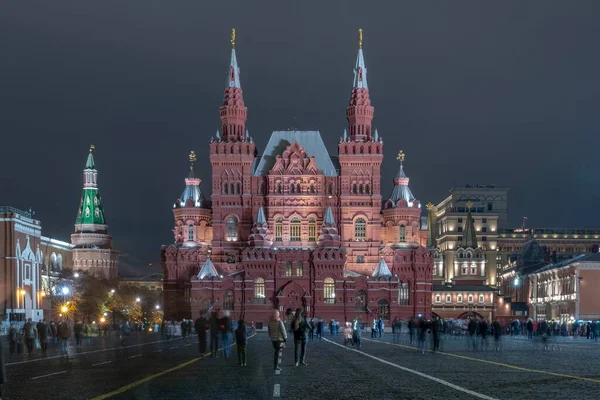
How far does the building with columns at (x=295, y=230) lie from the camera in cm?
12800

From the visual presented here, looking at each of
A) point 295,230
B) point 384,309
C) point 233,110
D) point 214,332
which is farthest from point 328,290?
point 214,332

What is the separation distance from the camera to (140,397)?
24.0 metres

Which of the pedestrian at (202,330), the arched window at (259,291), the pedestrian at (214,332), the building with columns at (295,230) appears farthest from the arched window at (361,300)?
the pedestrian at (202,330)

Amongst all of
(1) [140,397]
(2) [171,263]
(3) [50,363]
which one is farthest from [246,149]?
(1) [140,397]

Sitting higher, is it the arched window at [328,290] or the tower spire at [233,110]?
the tower spire at [233,110]

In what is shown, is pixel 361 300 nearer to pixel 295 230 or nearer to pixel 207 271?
pixel 295 230

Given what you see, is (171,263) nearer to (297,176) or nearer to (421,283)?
(297,176)

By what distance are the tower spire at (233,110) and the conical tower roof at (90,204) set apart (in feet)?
188

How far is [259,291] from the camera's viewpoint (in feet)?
423

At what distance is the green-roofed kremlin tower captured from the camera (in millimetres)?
187375

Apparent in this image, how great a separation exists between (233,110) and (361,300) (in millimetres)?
29968

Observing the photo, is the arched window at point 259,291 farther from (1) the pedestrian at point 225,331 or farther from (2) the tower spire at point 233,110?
(1) the pedestrian at point 225,331

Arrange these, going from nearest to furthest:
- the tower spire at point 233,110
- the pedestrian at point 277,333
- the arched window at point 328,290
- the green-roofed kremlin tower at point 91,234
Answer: the pedestrian at point 277,333 < the arched window at point 328,290 < the tower spire at point 233,110 < the green-roofed kremlin tower at point 91,234

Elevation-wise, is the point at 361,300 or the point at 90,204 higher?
the point at 90,204
